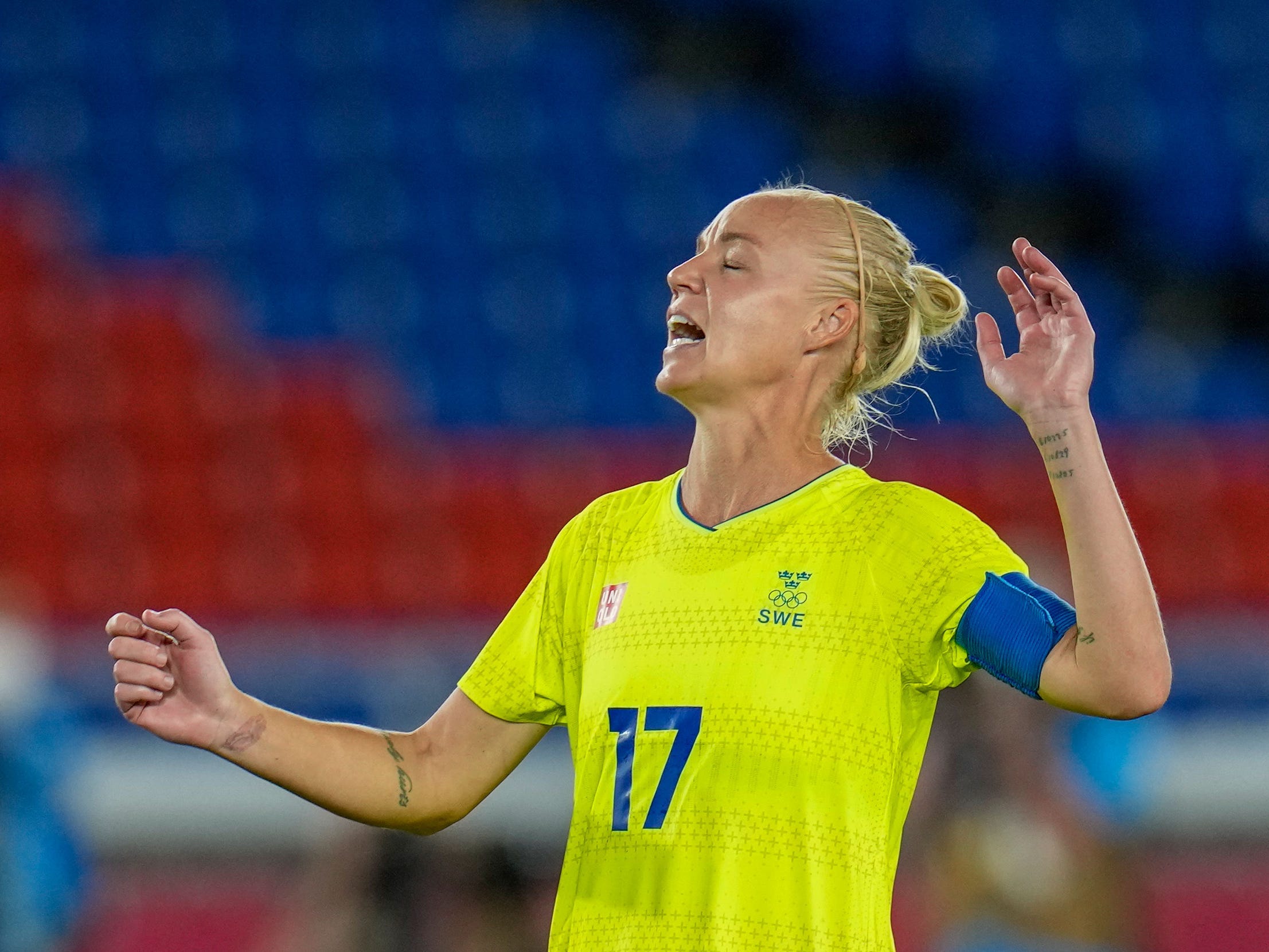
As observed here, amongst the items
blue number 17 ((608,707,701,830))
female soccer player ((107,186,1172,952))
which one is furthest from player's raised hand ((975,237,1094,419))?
blue number 17 ((608,707,701,830))

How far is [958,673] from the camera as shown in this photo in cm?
186

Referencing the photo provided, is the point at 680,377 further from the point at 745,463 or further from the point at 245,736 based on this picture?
the point at 245,736

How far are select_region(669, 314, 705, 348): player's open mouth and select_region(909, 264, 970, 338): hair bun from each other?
275 mm

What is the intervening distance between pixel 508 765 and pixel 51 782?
6.68ft

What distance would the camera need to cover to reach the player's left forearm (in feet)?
5.43

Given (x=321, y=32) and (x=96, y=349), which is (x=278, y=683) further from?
(x=321, y=32)

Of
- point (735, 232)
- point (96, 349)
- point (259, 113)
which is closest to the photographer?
point (735, 232)

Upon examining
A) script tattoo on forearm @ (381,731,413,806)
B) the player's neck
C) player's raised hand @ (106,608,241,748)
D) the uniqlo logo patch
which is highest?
the player's neck

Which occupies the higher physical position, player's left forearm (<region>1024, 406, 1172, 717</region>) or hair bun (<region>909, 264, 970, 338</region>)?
hair bun (<region>909, 264, 970, 338</region>)

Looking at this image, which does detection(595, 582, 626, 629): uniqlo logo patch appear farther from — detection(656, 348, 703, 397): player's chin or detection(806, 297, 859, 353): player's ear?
detection(806, 297, 859, 353): player's ear

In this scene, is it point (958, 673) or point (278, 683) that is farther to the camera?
point (278, 683)

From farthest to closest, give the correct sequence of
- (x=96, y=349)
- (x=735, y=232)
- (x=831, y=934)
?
(x=96, y=349), (x=735, y=232), (x=831, y=934)

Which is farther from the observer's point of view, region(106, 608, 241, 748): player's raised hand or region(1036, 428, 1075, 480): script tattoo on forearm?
region(106, 608, 241, 748): player's raised hand

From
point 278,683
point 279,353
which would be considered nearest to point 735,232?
point 278,683
